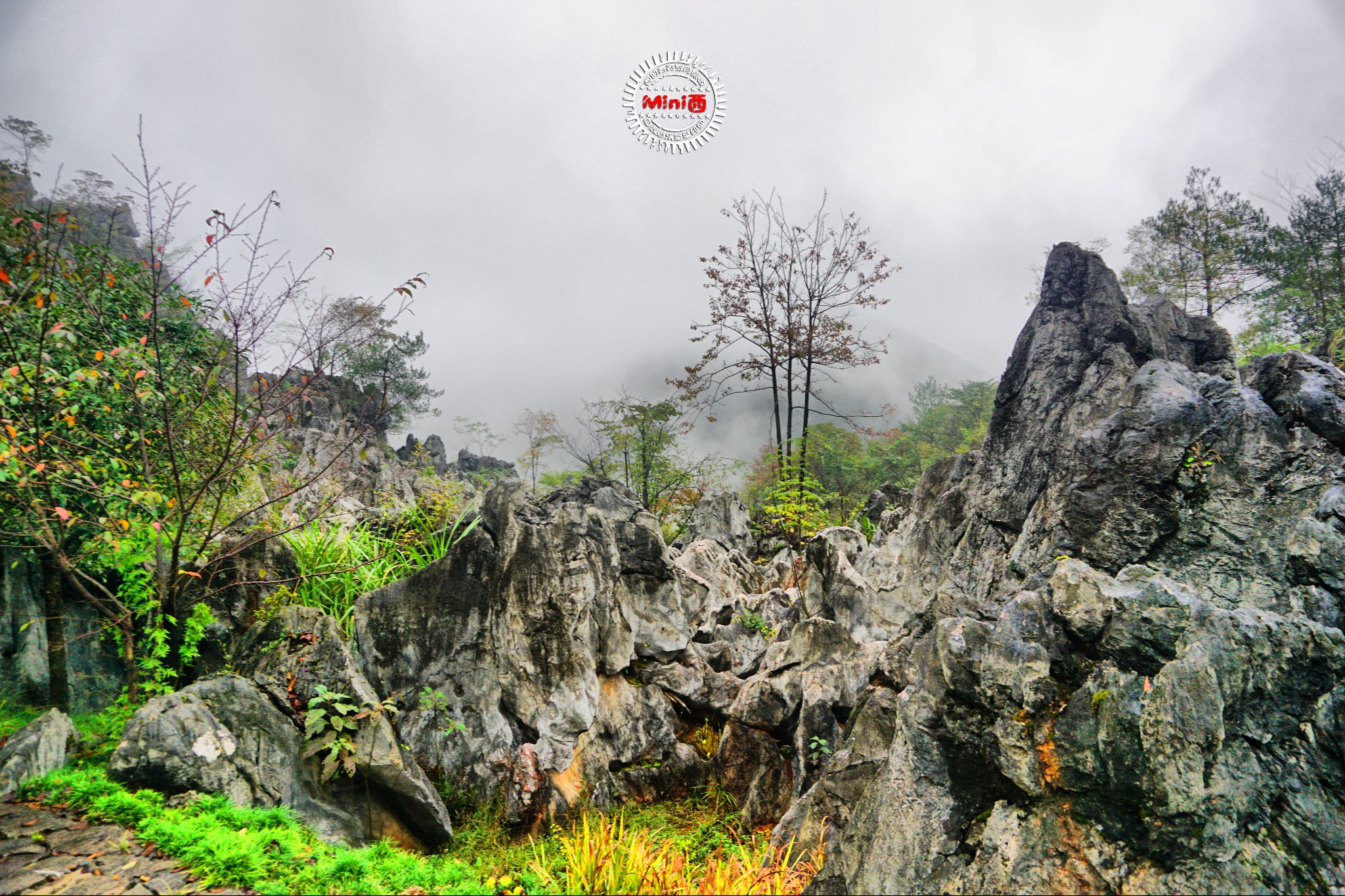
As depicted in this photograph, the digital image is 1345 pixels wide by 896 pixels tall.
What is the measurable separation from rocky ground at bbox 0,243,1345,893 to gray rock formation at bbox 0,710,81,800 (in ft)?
1.99

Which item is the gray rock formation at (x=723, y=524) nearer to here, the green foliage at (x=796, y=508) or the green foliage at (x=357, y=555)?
the green foliage at (x=796, y=508)

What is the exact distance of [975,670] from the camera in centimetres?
302

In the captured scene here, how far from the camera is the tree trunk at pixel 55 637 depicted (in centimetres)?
481

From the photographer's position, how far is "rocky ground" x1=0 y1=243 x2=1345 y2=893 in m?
2.46

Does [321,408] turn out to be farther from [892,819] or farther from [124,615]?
[892,819]

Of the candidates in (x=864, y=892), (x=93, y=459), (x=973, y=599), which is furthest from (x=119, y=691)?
(x=973, y=599)

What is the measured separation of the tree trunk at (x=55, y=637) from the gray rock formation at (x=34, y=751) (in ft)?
3.03

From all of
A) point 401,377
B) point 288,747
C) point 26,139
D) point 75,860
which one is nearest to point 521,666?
point 288,747

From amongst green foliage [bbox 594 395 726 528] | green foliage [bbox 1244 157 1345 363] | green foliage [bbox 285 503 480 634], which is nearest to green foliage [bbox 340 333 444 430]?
green foliage [bbox 594 395 726 528]

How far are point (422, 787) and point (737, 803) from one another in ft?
10.1

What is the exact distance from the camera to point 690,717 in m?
6.85

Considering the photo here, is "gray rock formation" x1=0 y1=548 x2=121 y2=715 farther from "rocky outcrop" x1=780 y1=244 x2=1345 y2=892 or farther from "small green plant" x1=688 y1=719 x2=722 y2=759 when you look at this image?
"rocky outcrop" x1=780 y1=244 x2=1345 y2=892

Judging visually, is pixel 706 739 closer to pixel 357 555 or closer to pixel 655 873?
pixel 655 873

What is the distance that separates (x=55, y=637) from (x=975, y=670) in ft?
23.8
